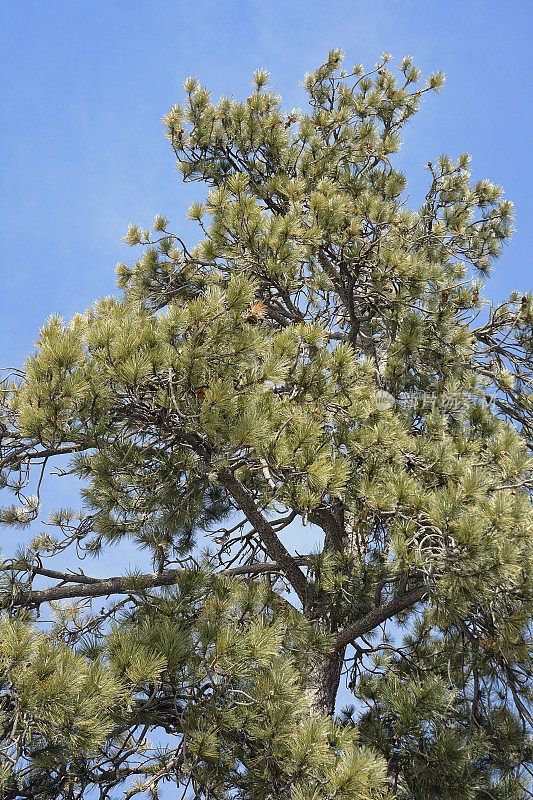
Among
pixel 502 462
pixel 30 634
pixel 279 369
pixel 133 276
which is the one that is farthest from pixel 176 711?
pixel 133 276

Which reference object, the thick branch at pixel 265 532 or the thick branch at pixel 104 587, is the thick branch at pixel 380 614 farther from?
the thick branch at pixel 104 587

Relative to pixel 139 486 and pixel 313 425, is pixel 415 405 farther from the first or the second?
pixel 139 486

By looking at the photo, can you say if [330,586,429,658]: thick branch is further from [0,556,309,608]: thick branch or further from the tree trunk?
[0,556,309,608]: thick branch

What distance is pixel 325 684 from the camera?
3209 millimetres

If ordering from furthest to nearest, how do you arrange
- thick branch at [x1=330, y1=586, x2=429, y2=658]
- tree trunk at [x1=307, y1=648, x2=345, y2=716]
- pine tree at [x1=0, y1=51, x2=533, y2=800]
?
1. tree trunk at [x1=307, y1=648, x2=345, y2=716]
2. thick branch at [x1=330, y1=586, x2=429, y2=658]
3. pine tree at [x1=0, y1=51, x2=533, y2=800]

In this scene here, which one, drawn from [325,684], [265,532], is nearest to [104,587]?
[265,532]

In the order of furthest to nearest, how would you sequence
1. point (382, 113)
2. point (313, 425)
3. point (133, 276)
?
point (382, 113), point (133, 276), point (313, 425)

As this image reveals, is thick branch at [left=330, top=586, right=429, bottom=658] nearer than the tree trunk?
Yes

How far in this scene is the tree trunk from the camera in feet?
10.3

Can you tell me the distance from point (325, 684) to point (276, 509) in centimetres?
102

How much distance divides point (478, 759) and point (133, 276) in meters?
3.39

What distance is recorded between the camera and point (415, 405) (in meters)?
3.60

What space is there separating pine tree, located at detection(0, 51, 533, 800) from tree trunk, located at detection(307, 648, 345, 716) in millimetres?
13

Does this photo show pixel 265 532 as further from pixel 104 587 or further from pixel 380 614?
pixel 104 587
